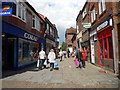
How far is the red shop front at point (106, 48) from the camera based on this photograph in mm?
7838

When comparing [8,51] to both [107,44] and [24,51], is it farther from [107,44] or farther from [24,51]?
[107,44]

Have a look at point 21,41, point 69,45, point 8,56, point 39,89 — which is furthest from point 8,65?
point 69,45

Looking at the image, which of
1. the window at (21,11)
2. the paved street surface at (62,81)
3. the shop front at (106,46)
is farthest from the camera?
the window at (21,11)

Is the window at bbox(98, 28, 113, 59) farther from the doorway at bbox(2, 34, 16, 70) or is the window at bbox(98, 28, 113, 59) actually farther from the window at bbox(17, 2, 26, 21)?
the doorway at bbox(2, 34, 16, 70)

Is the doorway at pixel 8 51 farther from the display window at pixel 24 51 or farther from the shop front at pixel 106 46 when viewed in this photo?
the shop front at pixel 106 46

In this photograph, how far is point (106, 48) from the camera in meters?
8.70

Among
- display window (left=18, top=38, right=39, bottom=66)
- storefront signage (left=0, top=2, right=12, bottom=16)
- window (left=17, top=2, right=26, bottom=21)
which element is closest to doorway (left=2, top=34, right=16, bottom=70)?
display window (left=18, top=38, right=39, bottom=66)

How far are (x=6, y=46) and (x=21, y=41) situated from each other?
Result: 1317mm

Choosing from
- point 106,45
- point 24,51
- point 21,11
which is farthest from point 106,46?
point 21,11

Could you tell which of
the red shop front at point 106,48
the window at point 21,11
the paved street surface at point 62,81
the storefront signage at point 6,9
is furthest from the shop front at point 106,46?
the window at point 21,11

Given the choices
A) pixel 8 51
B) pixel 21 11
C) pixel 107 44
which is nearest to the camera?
pixel 107 44

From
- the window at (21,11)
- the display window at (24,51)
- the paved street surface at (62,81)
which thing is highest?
the window at (21,11)

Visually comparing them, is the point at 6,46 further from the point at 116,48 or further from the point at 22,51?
the point at 116,48

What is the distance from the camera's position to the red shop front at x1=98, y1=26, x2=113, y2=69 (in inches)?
309
